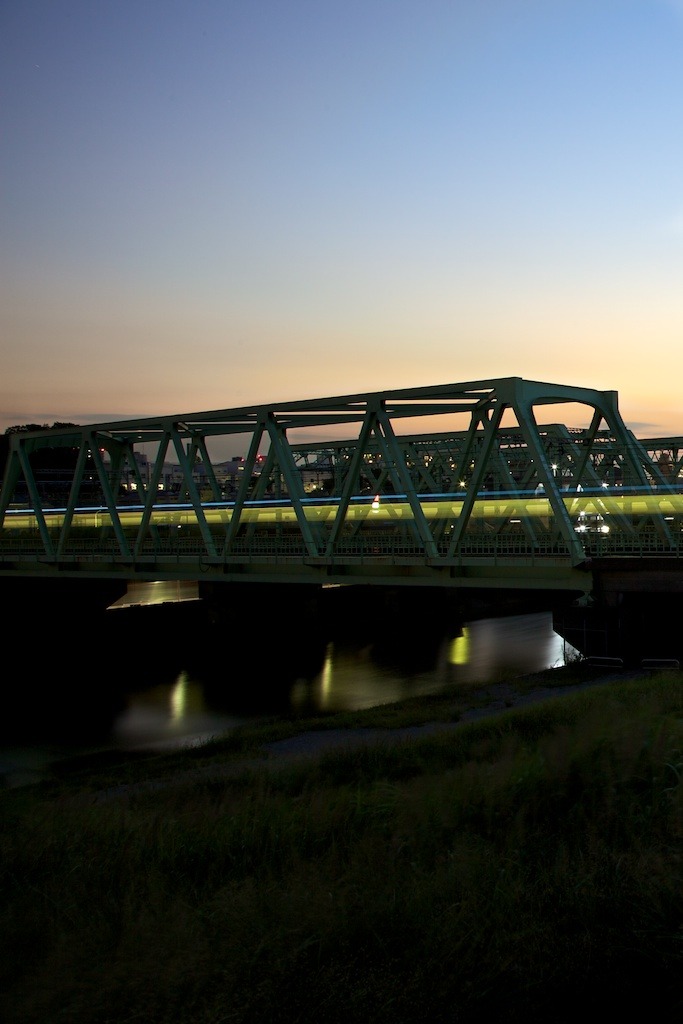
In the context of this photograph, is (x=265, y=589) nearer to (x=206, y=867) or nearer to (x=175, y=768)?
(x=175, y=768)

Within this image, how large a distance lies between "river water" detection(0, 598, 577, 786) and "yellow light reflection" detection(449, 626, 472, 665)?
0.05 meters

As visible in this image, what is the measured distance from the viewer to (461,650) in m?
47.4

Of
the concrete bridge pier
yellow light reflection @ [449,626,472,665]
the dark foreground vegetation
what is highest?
the dark foreground vegetation

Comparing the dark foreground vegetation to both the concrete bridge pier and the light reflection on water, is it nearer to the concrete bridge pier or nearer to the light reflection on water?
the concrete bridge pier

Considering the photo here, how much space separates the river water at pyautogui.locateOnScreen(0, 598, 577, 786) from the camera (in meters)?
31.2

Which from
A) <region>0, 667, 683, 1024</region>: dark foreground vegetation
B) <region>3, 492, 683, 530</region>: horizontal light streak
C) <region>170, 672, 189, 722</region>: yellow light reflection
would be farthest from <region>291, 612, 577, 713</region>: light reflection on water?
<region>0, 667, 683, 1024</region>: dark foreground vegetation

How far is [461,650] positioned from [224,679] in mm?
12324

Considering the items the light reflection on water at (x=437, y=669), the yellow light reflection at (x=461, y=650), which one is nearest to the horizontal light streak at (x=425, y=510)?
the light reflection on water at (x=437, y=669)

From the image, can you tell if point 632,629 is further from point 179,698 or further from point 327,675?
point 179,698

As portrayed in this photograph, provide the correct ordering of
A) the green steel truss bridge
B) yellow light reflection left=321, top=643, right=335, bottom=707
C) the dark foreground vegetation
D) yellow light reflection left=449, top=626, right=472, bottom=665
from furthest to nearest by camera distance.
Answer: yellow light reflection left=449, top=626, right=472, bottom=665 < yellow light reflection left=321, top=643, right=335, bottom=707 < the green steel truss bridge < the dark foreground vegetation

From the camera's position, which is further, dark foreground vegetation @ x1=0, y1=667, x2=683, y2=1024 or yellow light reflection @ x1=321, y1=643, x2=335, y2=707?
yellow light reflection @ x1=321, y1=643, x2=335, y2=707

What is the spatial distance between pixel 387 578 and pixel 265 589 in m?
20.0

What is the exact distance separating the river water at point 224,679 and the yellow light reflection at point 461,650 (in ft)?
0.17

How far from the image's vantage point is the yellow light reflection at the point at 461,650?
43.8 m
